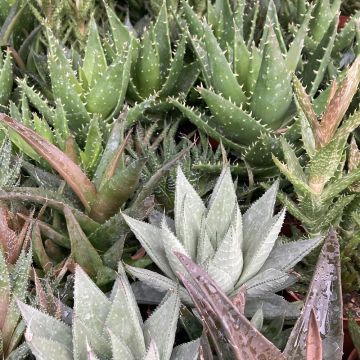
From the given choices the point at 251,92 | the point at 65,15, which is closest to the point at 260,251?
the point at 251,92

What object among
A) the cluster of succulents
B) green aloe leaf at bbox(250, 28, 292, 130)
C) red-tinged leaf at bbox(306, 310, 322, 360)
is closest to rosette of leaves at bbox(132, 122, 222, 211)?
the cluster of succulents

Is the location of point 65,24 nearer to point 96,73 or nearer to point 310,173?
point 96,73

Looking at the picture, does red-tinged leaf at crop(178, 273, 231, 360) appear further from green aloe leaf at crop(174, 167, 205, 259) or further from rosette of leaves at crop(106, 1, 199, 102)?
rosette of leaves at crop(106, 1, 199, 102)

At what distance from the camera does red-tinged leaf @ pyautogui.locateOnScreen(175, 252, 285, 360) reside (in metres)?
0.59

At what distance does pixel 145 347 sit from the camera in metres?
0.69

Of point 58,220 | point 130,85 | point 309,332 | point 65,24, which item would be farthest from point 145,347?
point 65,24

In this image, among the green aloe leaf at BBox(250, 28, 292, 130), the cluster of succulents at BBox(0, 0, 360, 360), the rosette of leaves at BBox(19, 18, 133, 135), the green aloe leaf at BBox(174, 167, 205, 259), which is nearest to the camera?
the cluster of succulents at BBox(0, 0, 360, 360)

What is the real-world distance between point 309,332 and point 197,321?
0.22 metres

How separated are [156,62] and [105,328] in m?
0.64

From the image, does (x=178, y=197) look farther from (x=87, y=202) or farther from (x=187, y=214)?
(x=87, y=202)

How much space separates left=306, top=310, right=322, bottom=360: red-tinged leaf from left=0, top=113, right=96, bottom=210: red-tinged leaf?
456 mm

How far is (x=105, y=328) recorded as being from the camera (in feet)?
2.22

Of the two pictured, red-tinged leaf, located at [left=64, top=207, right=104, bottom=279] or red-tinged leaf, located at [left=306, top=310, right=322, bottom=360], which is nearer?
red-tinged leaf, located at [left=306, top=310, right=322, bottom=360]

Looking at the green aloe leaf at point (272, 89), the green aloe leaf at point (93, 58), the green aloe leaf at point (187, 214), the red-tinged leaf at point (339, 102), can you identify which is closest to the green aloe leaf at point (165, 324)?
the green aloe leaf at point (187, 214)
